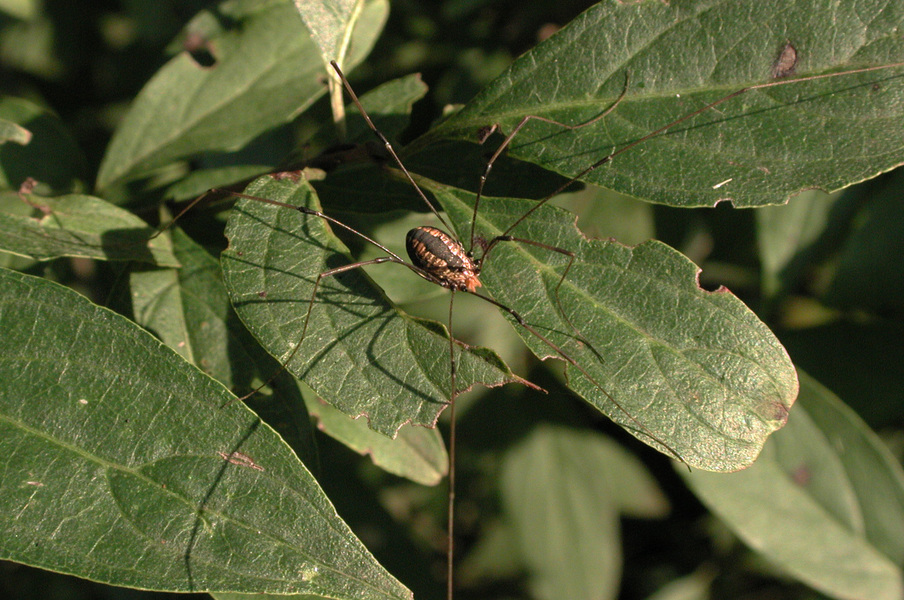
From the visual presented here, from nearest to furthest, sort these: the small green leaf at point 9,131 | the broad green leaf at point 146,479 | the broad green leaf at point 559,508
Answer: the broad green leaf at point 146,479, the small green leaf at point 9,131, the broad green leaf at point 559,508

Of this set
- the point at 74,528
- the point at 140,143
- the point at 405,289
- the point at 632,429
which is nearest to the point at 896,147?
the point at 632,429

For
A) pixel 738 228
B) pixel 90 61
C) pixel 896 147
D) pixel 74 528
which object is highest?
pixel 90 61

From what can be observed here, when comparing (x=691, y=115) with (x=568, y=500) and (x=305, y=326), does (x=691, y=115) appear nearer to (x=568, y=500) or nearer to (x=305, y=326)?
(x=305, y=326)

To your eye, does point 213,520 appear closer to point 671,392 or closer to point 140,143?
point 671,392

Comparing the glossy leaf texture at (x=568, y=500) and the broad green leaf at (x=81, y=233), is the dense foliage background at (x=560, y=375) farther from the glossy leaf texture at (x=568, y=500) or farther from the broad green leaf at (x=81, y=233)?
the broad green leaf at (x=81, y=233)

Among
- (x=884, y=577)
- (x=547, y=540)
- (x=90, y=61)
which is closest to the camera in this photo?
(x=884, y=577)

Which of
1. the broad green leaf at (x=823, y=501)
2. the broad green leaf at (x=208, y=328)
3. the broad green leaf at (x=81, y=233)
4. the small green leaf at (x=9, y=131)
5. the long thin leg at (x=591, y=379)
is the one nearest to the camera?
the long thin leg at (x=591, y=379)

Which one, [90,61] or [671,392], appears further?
[90,61]

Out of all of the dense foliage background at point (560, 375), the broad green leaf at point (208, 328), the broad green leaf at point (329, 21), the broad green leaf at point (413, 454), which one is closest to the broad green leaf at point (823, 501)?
the dense foliage background at point (560, 375)
